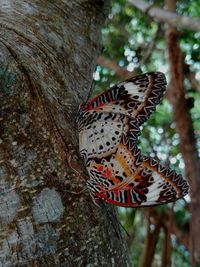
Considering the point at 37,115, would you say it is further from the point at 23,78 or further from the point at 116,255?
the point at 116,255

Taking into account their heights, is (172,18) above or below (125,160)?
above

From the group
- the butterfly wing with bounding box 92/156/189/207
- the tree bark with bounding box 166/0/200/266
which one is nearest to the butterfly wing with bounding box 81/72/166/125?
the butterfly wing with bounding box 92/156/189/207

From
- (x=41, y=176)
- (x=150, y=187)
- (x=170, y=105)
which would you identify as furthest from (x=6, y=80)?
(x=170, y=105)

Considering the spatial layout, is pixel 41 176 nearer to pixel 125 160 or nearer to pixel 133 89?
pixel 125 160

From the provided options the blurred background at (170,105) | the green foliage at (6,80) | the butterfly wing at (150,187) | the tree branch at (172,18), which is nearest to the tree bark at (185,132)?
the blurred background at (170,105)

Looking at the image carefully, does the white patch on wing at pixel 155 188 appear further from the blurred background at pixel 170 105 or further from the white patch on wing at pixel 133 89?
the blurred background at pixel 170 105

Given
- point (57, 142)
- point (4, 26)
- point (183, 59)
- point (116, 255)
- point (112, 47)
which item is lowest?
point (116, 255)

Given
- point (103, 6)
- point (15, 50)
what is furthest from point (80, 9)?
point (15, 50)
